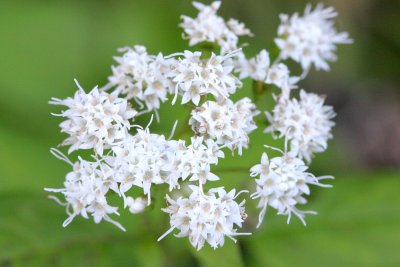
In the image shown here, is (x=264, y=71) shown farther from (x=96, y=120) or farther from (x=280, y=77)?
(x=96, y=120)

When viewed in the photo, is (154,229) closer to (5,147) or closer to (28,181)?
(28,181)

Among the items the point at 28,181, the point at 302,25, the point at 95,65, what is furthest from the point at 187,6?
the point at 28,181

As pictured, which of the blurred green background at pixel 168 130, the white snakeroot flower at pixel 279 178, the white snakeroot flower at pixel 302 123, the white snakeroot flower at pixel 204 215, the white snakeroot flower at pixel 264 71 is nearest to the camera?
the white snakeroot flower at pixel 204 215

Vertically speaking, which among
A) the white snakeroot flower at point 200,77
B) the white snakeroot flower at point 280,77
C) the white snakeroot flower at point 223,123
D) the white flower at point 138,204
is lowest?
the white flower at point 138,204

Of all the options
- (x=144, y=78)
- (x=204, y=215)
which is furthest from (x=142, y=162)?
(x=144, y=78)

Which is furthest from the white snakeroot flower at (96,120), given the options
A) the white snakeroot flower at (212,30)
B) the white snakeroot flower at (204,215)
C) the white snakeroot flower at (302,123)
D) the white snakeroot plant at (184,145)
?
the white snakeroot flower at (302,123)

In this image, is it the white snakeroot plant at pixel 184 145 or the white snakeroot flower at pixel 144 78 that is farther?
the white snakeroot flower at pixel 144 78

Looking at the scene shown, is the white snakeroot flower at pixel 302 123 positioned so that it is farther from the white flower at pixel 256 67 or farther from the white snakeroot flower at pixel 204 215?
the white snakeroot flower at pixel 204 215
